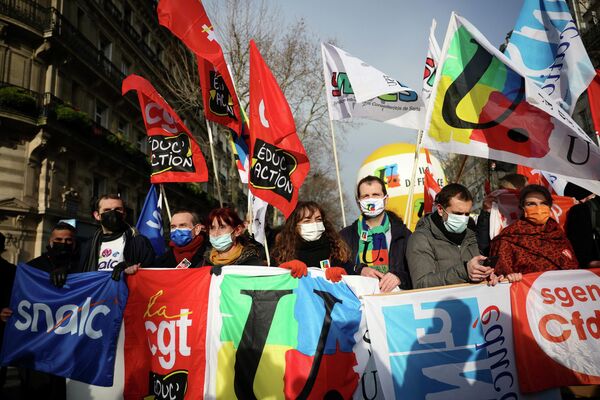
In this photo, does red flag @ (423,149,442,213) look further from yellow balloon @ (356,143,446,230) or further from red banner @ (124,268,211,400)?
red banner @ (124,268,211,400)

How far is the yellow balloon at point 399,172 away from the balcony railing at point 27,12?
15949 mm

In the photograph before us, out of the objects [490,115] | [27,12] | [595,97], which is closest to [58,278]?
[490,115]

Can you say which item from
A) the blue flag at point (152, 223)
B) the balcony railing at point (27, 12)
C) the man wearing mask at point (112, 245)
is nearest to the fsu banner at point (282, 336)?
the man wearing mask at point (112, 245)

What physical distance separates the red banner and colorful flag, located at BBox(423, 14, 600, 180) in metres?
2.36

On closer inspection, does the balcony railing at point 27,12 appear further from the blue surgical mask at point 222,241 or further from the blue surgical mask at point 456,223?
the blue surgical mask at point 456,223

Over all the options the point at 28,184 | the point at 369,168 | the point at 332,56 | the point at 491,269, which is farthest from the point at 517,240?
the point at 28,184

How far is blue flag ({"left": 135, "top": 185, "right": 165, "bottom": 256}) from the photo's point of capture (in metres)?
5.48

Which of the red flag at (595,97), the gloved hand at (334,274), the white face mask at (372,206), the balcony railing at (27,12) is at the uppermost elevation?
the balcony railing at (27,12)

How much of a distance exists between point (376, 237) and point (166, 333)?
1.98 metres

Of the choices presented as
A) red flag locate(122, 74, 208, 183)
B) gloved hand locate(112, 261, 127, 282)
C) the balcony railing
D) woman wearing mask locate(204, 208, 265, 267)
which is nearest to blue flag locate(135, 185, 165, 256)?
red flag locate(122, 74, 208, 183)

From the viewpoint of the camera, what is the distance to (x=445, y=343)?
299 cm

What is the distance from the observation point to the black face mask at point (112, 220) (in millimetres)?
3900

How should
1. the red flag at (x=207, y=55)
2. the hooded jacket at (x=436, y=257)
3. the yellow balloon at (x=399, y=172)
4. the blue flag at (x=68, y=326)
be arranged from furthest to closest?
1. the yellow balloon at (x=399, y=172)
2. the red flag at (x=207, y=55)
3. the blue flag at (x=68, y=326)
4. the hooded jacket at (x=436, y=257)

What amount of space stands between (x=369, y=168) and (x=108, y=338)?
7442 mm
